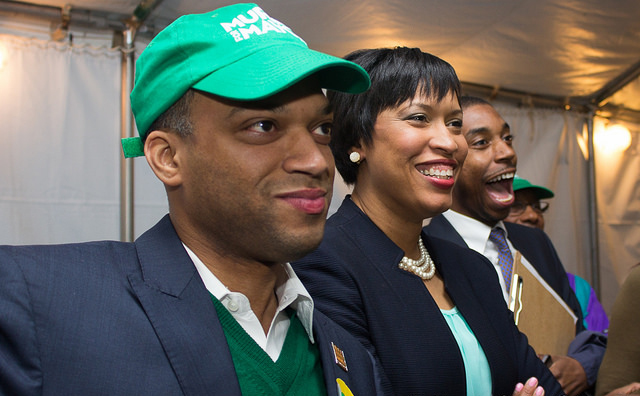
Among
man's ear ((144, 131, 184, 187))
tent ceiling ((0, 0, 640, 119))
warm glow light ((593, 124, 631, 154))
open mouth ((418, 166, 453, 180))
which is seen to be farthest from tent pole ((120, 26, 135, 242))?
warm glow light ((593, 124, 631, 154))

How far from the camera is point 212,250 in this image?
3.79ft

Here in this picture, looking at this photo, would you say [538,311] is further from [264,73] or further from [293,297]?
[264,73]

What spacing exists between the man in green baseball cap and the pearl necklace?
0.60 metres

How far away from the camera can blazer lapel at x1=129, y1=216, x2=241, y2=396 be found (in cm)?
96

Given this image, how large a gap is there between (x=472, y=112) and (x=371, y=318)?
153 centimetres

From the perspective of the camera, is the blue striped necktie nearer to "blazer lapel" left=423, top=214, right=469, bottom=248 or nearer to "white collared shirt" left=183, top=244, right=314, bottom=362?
"blazer lapel" left=423, top=214, right=469, bottom=248

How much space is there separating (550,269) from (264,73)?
216cm

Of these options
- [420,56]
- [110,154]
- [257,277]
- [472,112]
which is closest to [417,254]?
[420,56]

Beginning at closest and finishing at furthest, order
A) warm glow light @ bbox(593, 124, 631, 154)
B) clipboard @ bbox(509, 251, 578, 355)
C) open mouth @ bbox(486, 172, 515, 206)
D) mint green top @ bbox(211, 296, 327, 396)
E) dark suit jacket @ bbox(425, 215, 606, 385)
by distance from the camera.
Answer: mint green top @ bbox(211, 296, 327, 396) < clipboard @ bbox(509, 251, 578, 355) < dark suit jacket @ bbox(425, 215, 606, 385) < open mouth @ bbox(486, 172, 515, 206) < warm glow light @ bbox(593, 124, 631, 154)

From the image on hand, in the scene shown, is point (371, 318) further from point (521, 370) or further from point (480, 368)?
point (521, 370)

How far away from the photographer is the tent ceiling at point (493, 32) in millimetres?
3393

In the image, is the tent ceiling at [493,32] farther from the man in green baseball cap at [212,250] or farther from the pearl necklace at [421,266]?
the man in green baseball cap at [212,250]

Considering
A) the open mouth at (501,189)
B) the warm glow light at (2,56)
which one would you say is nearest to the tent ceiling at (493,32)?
the warm glow light at (2,56)

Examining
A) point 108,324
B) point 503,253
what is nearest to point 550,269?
point 503,253
